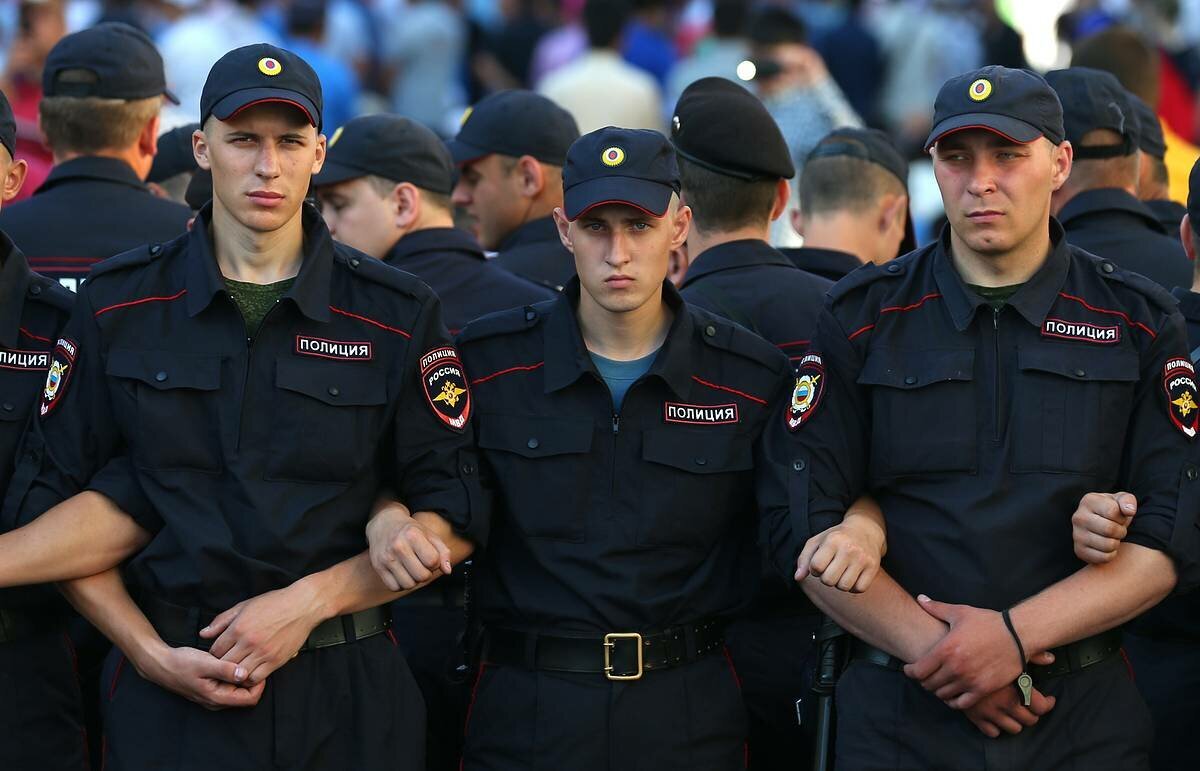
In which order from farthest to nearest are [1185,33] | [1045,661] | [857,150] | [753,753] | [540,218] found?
1. [1185,33]
2. [540,218]
3. [857,150]
4. [753,753]
5. [1045,661]

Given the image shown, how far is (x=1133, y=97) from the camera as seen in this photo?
261 inches

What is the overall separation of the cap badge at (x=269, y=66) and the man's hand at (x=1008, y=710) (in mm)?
2273

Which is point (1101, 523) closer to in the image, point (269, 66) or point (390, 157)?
point (269, 66)

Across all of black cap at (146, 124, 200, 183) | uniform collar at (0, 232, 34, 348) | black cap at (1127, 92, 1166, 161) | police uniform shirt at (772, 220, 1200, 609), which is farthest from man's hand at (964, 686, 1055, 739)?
black cap at (146, 124, 200, 183)

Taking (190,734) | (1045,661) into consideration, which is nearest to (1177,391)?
(1045,661)

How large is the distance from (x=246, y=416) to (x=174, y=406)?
6.9 inches

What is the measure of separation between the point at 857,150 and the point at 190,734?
3.14 meters

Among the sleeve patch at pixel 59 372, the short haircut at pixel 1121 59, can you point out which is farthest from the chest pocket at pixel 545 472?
the short haircut at pixel 1121 59

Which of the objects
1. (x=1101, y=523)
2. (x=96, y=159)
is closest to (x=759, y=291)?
(x=1101, y=523)

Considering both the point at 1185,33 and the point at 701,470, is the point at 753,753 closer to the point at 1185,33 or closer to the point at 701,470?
the point at 701,470

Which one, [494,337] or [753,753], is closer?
[494,337]

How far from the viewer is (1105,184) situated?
6098 mm

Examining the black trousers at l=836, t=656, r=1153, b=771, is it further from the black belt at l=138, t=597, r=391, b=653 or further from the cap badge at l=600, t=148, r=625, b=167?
the cap badge at l=600, t=148, r=625, b=167

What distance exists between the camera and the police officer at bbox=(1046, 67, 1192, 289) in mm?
5988
